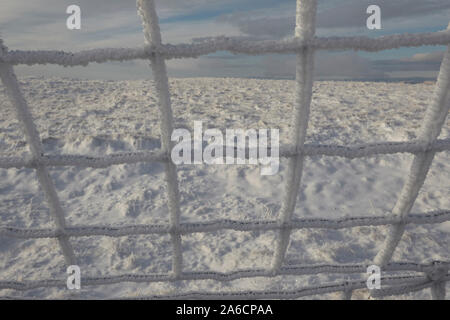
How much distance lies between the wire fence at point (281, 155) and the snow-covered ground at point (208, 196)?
171 millimetres

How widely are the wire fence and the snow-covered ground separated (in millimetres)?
171

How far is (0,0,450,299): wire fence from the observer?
781 millimetres

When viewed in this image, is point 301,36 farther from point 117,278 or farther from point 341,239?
point 341,239

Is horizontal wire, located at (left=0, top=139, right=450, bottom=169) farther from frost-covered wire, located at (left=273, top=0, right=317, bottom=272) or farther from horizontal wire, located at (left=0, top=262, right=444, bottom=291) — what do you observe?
horizontal wire, located at (left=0, top=262, right=444, bottom=291)

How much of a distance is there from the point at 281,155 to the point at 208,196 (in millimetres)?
1261

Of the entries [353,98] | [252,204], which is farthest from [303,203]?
[353,98]

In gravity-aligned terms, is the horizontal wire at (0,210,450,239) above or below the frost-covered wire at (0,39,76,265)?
below

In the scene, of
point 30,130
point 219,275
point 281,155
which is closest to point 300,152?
point 281,155

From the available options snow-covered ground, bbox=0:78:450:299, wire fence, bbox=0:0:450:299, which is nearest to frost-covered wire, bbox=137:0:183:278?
wire fence, bbox=0:0:450:299

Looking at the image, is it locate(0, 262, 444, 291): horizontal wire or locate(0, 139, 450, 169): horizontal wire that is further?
locate(0, 262, 444, 291): horizontal wire

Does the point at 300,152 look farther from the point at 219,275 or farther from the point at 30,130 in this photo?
the point at 30,130

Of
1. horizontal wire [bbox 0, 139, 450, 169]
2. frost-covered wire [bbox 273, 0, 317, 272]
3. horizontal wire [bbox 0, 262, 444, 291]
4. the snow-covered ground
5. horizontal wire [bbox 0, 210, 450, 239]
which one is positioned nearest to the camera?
frost-covered wire [bbox 273, 0, 317, 272]

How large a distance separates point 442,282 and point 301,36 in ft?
3.56

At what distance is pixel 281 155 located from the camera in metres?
0.91
